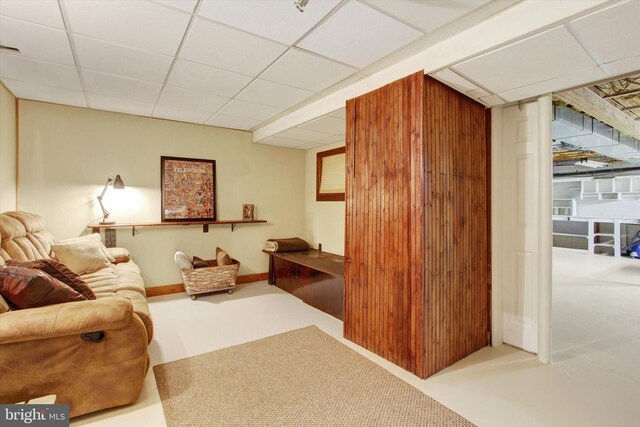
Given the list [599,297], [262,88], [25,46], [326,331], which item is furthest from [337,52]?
[599,297]

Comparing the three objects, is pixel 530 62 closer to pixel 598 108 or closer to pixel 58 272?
pixel 598 108

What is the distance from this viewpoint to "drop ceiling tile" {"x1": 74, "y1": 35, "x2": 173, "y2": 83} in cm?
243

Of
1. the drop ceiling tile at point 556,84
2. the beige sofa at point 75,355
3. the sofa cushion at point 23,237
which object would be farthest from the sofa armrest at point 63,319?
the drop ceiling tile at point 556,84

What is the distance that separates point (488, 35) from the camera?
1995 mm

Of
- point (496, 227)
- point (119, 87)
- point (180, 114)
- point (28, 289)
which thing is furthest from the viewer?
point (180, 114)

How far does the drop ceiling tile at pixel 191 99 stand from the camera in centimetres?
341

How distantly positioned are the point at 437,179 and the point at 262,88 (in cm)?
203

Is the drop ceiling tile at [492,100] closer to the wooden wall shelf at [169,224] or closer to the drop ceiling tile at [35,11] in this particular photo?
the drop ceiling tile at [35,11]

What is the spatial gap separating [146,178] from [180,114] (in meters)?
1.04

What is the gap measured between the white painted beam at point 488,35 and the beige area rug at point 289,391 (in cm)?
238

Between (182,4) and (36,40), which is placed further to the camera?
(36,40)

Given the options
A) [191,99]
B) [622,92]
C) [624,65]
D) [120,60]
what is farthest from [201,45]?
[622,92]

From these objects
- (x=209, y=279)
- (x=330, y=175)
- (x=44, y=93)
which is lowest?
(x=209, y=279)

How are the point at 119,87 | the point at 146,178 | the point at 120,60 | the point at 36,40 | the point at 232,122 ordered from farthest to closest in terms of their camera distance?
the point at 232,122
the point at 146,178
the point at 119,87
the point at 120,60
the point at 36,40
